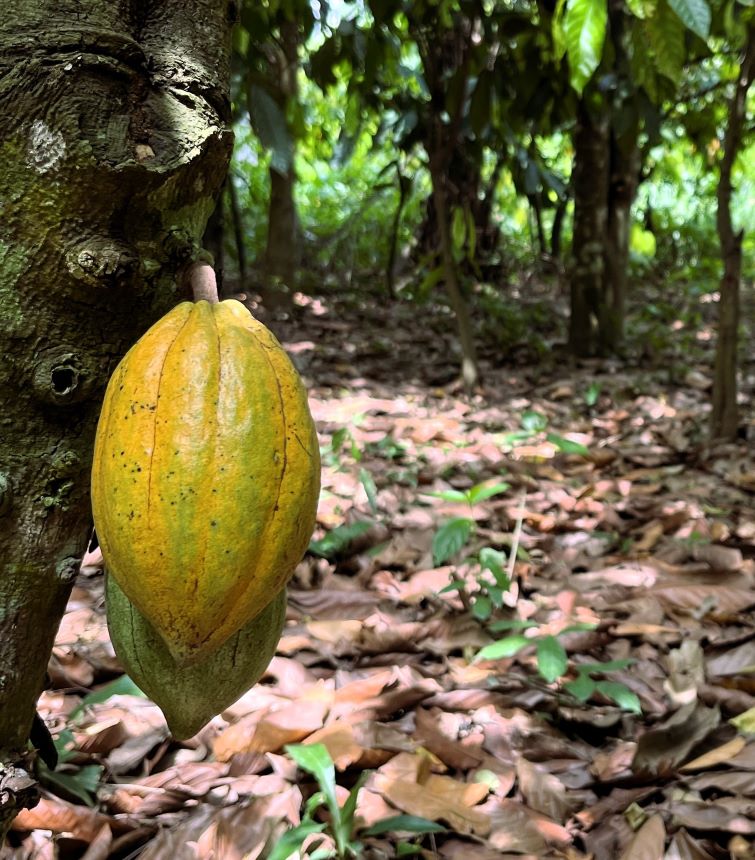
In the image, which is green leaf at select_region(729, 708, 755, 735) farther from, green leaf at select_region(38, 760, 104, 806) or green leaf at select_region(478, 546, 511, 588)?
green leaf at select_region(38, 760, 104, 806)

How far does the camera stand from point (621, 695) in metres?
1.48

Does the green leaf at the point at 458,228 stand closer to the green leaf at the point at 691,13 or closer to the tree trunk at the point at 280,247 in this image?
the tree trunk at the point at 280,247

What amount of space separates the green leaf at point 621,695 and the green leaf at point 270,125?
1.46m

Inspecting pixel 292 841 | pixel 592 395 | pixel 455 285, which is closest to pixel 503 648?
pixel 292 841

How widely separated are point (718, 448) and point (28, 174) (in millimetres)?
2958

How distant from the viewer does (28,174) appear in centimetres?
62

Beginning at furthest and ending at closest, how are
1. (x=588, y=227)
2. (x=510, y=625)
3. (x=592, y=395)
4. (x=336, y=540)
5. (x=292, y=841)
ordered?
(x=588, y=227) < (x=592, y=395) < (x=336, y=540) < (x=510, y=625) < (x=292, y=841)

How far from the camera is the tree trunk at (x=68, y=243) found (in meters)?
0.62

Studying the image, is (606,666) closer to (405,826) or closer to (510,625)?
(510,625)

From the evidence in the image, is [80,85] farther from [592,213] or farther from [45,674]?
[592,213]

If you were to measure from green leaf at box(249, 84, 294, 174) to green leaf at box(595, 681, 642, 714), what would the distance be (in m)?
1.46

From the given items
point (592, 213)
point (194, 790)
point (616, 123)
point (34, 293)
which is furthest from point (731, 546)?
point (592, 213)

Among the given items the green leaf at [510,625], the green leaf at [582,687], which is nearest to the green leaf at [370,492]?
the green leaf at [510,625]

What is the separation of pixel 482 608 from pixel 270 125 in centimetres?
135
